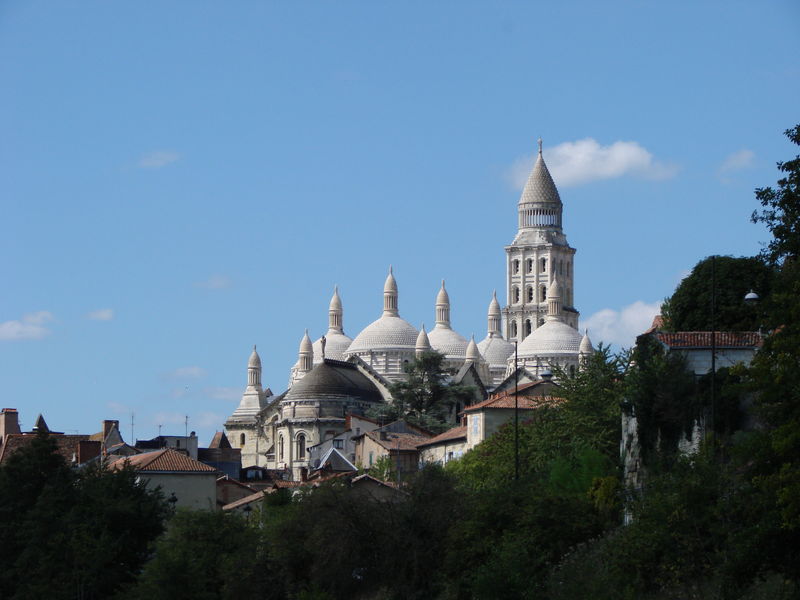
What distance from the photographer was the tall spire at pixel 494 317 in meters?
161

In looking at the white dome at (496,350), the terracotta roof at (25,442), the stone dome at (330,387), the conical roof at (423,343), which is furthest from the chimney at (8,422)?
the white dome at (496,350)

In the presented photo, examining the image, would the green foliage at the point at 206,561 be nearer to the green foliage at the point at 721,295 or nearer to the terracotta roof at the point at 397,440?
the green foliage at the point at 721,295

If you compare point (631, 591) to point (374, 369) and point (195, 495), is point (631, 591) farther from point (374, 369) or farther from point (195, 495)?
point (374, 369)

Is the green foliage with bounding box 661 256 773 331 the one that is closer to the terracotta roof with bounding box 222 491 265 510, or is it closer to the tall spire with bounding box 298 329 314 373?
the terracotta roof with bounding box 222 491 265 510

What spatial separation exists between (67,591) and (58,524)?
3544 mm

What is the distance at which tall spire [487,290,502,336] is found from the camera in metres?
161

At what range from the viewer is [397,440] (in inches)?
3497

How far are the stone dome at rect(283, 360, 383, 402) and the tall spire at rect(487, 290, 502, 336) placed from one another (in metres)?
31.4

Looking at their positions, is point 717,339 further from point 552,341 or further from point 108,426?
point 552,341

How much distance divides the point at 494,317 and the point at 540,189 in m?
14.0

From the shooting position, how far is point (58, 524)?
56.4 m

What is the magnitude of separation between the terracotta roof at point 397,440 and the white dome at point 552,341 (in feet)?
169

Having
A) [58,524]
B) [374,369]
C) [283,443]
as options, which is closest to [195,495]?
[58,524]

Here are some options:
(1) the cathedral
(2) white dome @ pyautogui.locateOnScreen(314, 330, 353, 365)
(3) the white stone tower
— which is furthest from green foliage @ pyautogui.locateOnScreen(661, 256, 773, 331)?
(3) the white stone tower
